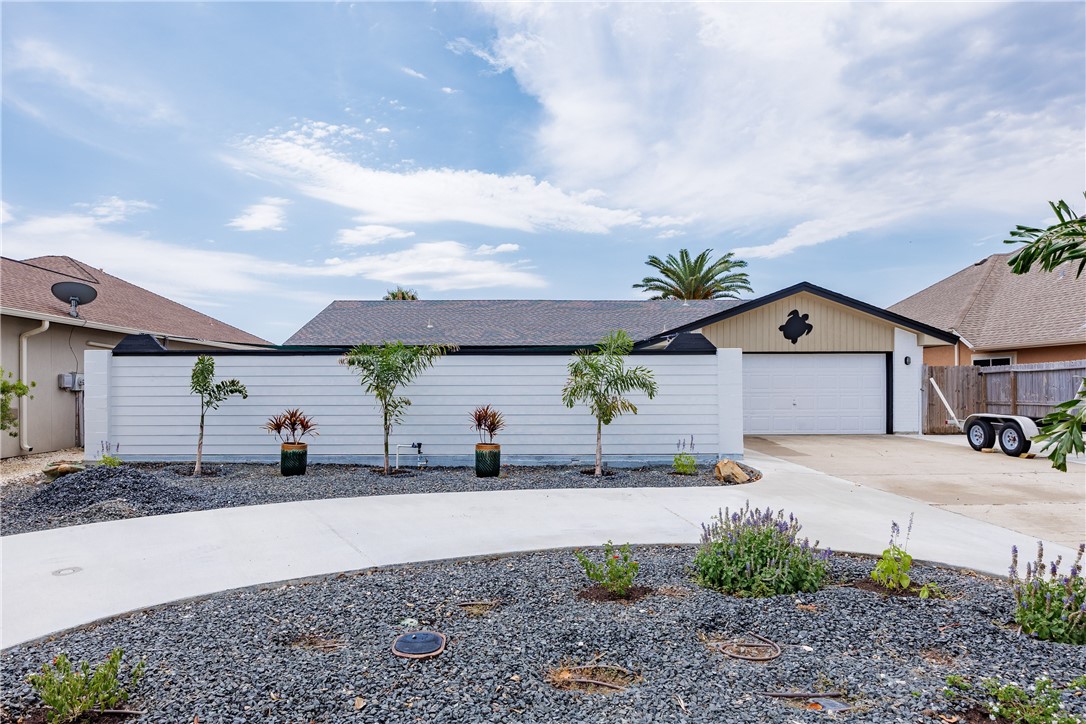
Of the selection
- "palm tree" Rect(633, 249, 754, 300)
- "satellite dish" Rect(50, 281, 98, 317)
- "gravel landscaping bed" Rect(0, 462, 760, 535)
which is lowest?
"gravel landscaping bed" Rect(0, 462, 760, 535)

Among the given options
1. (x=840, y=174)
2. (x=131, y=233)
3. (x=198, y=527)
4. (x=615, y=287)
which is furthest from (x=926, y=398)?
(x=131, y=233)

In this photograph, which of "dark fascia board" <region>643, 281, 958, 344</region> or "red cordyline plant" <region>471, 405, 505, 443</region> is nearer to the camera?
"red cordyline plant" <region>471, 405, 505, 443</region>

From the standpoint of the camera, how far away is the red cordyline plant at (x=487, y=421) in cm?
896

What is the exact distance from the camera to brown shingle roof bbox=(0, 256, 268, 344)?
36.9 ft

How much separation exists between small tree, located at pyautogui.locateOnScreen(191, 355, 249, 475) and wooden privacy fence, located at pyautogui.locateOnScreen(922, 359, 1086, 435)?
50.2ft

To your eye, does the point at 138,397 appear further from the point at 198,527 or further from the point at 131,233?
the point at 131,233

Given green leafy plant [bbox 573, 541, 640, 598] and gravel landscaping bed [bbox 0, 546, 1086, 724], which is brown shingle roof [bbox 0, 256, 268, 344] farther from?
green leafy plant [bbox 573, 541, 640, 598]

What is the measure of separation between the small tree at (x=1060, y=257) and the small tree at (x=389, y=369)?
749 centimetres

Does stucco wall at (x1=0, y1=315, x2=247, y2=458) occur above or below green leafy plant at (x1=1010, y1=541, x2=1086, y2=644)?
above

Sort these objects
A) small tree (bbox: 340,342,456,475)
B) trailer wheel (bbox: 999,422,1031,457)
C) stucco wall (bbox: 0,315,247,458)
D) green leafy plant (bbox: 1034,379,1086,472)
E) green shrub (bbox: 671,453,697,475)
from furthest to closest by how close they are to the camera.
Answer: trailer wheel (bbox: 999,422,1031,457) < stucco wall (bbox: 0,315,247,458) < green shrub (bbox: 671,453,697,475) < small tree (bbox: 340,342,456,475) < green leafy plant (bbox: 1034,379,1086,472)

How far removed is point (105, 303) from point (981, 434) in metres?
19.1

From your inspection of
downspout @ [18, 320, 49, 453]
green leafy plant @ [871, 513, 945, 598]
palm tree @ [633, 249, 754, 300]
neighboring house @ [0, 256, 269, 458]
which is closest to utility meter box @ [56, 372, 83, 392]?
neighboring house @ [0, 256, 269, 458]

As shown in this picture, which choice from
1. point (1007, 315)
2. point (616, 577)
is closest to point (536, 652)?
point (616, 577)

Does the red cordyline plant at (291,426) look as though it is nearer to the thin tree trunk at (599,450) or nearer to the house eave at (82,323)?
the thin tree trunk at (599,450)
